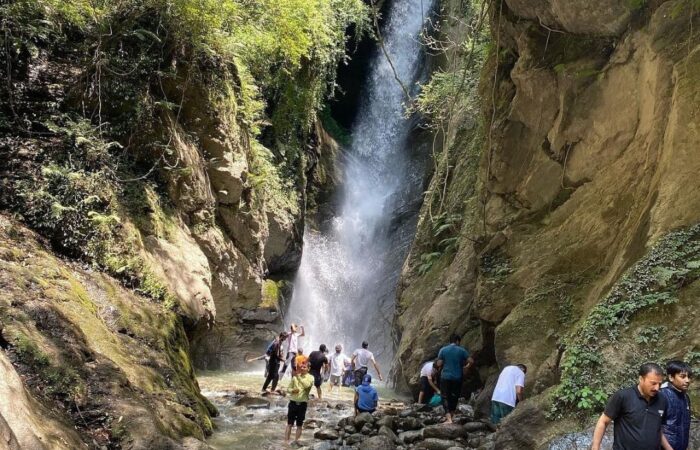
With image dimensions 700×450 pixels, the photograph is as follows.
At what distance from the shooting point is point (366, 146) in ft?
108

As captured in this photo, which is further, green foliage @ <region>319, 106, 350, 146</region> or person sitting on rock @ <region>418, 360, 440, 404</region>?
green foliage @ <region>319, 106, 350, 146</region>

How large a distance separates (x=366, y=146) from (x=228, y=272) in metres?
19.4

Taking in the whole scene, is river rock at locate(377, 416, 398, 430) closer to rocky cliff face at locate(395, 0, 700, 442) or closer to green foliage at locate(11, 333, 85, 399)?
rocky cliff face at locate(395, 0, 700, 442)

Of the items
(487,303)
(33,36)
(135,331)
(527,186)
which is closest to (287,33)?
(33,36)

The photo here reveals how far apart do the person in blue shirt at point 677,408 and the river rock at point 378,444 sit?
4.26 meters

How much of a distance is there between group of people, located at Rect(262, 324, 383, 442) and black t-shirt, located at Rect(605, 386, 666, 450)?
506 cm

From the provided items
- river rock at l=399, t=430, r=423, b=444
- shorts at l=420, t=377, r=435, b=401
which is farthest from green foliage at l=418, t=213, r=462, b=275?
river rock at l=399, t=430, r=423, b=444

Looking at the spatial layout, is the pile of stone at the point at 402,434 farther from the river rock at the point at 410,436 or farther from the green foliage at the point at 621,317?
the green foliage at the point at 621,317

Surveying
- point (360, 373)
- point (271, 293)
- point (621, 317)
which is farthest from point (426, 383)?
point (271, 293)

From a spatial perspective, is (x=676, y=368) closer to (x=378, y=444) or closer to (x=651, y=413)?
(x=651, y=413)

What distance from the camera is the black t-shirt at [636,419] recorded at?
3.99m

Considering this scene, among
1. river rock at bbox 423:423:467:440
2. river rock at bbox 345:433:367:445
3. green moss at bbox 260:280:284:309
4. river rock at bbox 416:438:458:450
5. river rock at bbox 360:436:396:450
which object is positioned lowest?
river rock at bbox 345:433:367:445

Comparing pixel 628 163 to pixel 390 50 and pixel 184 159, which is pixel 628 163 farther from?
pixel 390 50

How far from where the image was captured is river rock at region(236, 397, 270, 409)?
10844mm
